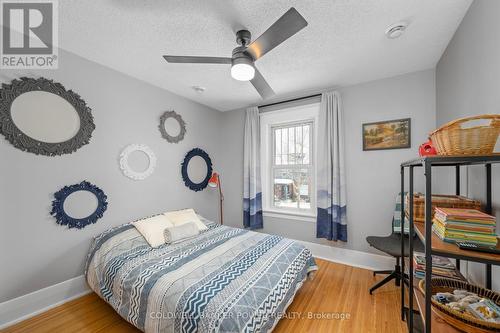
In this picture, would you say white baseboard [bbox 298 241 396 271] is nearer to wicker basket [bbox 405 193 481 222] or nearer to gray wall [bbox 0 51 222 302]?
wicker basket [bbox 405 193 481 222]

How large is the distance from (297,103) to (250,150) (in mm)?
1121

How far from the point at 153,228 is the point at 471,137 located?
2699mm

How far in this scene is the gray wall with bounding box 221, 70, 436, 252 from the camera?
2.40 meters

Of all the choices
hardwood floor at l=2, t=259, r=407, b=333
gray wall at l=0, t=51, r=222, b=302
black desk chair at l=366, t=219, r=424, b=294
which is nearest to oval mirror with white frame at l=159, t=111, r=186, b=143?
gray wall at l=0, t=51, r=222, b=302

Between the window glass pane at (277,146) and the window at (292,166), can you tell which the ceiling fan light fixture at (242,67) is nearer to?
the window at (292,166)

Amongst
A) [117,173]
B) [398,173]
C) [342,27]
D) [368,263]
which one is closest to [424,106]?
[398,173]

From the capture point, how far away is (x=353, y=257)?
2.76 meters

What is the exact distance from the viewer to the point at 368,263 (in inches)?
105

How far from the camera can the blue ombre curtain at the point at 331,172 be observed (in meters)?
2.78

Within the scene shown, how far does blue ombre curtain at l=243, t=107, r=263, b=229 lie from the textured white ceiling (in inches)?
39.4

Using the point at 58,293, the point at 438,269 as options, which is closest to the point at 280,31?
the point at 438,269

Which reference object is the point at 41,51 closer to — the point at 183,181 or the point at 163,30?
the point at 163,30

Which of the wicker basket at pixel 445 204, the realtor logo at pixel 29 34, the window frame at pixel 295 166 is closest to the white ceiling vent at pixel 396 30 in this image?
the wicker basket at pixel 445 204

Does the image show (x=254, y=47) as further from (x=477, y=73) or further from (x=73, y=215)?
(x=73, y=215)
